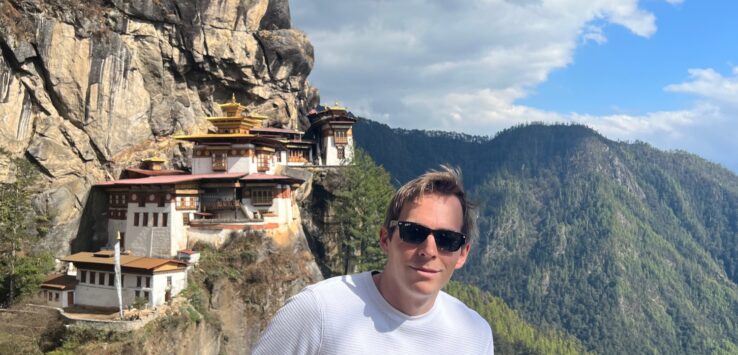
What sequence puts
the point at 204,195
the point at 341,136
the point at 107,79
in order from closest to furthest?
1. the point at 204,195
2. the point at 107,79
3. the point at 341,136

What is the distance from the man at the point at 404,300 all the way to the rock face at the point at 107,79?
45.4 m

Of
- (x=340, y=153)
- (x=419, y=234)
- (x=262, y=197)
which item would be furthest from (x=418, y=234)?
(x=340, y=153)

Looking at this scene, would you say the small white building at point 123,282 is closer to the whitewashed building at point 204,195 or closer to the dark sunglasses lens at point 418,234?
the whitewashed building at point 204,195

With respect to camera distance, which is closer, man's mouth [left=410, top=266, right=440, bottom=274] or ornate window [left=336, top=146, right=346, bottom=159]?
man's mouth [left=410, top=266, right=440, bottom=274]

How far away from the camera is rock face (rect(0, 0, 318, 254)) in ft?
145

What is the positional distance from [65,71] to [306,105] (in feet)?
121

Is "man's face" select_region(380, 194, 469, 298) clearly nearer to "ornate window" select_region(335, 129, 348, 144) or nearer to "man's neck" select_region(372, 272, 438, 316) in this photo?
"man's neck" select_region(372, 272, 438, 316)

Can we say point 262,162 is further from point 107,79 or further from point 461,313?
point 461,313

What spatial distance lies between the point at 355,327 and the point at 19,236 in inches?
1614

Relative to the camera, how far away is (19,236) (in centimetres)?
3756

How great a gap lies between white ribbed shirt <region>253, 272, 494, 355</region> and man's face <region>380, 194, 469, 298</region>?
0.81 feet

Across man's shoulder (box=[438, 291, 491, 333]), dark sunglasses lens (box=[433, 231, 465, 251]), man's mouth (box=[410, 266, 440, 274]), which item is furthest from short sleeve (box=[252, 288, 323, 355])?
man's shoulder (box=[438, 291, 491, 333])

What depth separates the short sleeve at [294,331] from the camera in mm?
4242

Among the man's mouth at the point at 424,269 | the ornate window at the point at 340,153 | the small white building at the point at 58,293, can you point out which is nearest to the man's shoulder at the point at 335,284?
the man's mouth at the point at 424,269
